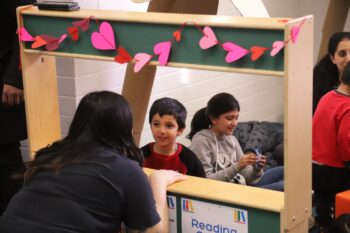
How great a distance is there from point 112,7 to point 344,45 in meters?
1.30

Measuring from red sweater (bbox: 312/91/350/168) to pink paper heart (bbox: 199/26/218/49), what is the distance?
3.99 ft

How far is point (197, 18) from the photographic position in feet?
6.88

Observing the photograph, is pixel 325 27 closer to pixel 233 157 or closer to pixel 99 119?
pixel 233 157

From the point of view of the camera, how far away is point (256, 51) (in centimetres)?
194

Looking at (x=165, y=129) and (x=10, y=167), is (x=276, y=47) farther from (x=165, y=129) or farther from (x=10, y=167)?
(x=10, y=167)

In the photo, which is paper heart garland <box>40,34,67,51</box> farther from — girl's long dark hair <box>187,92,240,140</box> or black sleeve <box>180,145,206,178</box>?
girl's long dark hair <box>187,92,240,140</box>

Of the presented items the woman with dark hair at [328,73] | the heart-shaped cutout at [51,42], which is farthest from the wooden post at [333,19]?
the heart-shaped cutout at [51,42]

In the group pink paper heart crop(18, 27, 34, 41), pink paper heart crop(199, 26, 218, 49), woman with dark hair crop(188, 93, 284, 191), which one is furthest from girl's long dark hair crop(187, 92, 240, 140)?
pink paper heart crop(199, 26, 218, 49)

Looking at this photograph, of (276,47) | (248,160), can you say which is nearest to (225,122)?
(248,160)

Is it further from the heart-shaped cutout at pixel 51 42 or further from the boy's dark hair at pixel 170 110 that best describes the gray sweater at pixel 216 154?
the heart-shaped cutout at pixel 51 42

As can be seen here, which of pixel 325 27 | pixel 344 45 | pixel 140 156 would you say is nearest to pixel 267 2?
pixel 325 27

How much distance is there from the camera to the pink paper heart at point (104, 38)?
226 centimetres

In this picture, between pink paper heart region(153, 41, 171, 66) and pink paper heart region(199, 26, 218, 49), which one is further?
pink paper heart region(153, 41, 171, 66)

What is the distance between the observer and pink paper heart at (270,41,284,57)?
6.15 feet
